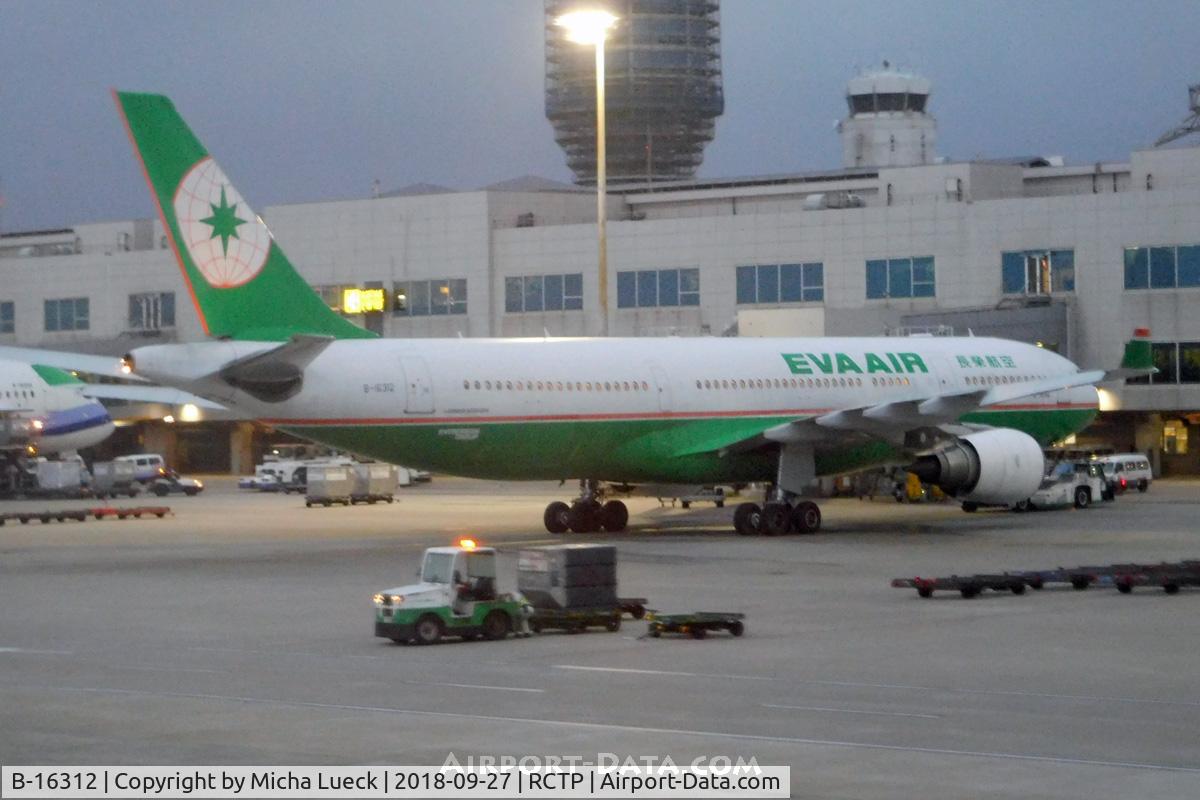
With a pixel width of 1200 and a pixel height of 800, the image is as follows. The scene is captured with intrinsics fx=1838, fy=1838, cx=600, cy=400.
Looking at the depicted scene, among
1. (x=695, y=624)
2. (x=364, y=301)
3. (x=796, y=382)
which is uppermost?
(x=364, y=301)

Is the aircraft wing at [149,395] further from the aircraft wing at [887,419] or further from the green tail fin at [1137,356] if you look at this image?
the green tail fin at [1137,356]

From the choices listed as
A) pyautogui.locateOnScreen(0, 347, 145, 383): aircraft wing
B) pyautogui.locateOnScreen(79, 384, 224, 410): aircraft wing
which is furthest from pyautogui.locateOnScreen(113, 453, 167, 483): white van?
pyautogui.locateOnScreen(0, 347, 145, 383): aircraft wing

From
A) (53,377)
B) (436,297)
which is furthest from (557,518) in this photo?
(436,297)

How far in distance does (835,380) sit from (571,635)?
849 inches

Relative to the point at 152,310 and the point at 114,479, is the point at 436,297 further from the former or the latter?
the point at 152,310

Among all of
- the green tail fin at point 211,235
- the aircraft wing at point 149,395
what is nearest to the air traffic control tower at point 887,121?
the aircraft wing at point 149,395

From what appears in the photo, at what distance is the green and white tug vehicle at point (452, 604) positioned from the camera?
22.5m

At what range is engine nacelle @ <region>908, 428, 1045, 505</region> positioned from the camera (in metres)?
41.2

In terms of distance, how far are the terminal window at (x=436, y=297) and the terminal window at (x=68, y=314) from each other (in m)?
19.1

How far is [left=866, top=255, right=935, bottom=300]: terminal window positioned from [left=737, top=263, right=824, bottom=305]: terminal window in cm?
205

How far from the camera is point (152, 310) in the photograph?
8719 centimetres

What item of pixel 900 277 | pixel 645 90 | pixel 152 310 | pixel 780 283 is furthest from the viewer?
pixel 645 90

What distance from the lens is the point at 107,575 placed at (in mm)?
32719

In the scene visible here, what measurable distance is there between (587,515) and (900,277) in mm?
30547
